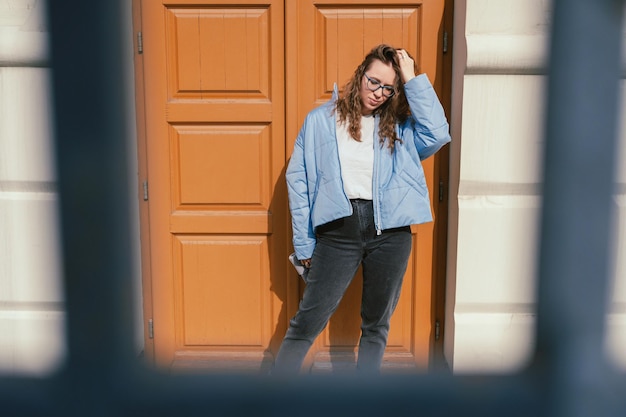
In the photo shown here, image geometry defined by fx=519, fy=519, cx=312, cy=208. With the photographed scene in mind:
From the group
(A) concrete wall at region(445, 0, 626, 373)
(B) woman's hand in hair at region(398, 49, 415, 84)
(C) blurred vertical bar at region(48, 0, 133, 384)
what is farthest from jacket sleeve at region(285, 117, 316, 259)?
(C) blurred vertical bar at region(48, 0, 133, 384)

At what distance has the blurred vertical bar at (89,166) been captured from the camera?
231 cm

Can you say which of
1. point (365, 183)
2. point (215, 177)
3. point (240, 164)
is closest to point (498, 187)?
point (365, 183)

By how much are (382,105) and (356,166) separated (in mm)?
296

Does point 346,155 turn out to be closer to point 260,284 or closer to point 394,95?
point 394,95

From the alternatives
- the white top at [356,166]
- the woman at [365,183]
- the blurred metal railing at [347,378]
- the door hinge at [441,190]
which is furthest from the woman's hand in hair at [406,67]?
the door hinge at [441,190]

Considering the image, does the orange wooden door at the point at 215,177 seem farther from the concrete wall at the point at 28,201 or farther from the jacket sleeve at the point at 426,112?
the jacket sleeve at the point at 426,112

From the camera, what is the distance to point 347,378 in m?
2.13

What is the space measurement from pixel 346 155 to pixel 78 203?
1261 mm

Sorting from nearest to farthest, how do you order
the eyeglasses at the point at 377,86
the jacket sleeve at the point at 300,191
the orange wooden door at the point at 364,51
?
the eyeglasses at the point at 377,86 → the jacket sleeve at the point at 300,191 → the orange wooden door at the point at 364,51

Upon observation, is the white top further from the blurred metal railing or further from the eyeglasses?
the blurred metal railing

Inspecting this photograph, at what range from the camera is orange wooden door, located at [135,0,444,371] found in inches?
A: 104

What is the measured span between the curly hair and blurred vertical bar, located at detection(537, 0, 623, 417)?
66 cm

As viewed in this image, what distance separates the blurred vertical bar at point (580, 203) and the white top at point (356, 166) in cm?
81

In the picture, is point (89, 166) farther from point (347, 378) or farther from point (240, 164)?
point (347, 378)
